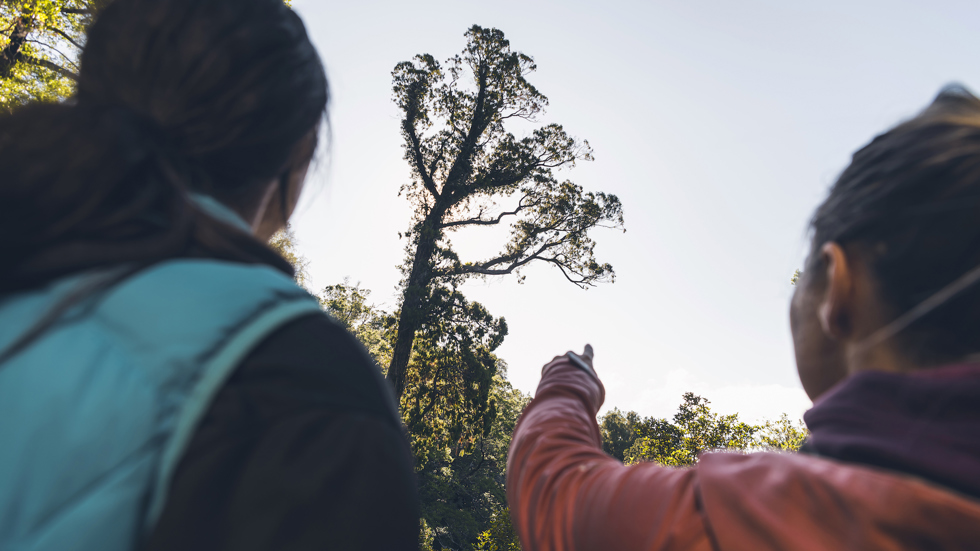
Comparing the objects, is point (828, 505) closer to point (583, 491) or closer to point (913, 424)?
point (913, 424)

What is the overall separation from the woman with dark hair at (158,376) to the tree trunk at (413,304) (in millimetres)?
10417

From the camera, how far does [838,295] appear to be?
79 cm

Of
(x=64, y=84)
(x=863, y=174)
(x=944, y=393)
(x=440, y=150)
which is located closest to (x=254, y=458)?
(x=944, y=393)

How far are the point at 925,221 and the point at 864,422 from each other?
0.33 meters

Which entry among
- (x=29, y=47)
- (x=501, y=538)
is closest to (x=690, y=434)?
(x=501, y=538)

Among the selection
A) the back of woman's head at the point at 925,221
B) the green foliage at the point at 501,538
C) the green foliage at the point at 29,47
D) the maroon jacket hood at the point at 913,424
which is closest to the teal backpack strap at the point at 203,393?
the maroon jacket hood at the point at 913,424

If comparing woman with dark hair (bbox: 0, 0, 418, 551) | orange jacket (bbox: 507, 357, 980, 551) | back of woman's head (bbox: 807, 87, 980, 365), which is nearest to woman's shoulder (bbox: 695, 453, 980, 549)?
orange jacket (bbox: 507, 357, 980, 551)

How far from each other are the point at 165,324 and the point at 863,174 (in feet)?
3.64

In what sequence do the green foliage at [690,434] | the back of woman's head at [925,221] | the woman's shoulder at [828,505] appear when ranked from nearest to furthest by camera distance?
the woman's shoulder at [828,505], the back of woman's head at [925,221], the green foliage at [690,434]

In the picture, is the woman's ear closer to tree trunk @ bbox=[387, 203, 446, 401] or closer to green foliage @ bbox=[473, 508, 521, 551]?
tree trunk @ bbox=[387, 203, 446, 401]

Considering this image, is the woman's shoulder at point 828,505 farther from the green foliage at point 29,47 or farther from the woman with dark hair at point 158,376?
the green foliage at point 29,47

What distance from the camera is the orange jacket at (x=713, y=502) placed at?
55 centimetres

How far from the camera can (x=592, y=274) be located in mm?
12961

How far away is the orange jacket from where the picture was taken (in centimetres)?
55
